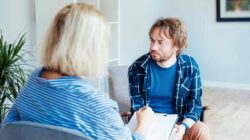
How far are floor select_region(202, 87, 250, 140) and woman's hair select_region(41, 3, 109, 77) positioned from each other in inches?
98.1

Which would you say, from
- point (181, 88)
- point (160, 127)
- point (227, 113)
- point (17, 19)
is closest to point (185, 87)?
point (181, 88)

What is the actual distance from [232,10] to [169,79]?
3476 mm

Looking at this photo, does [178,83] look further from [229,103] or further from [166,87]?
[229,103]

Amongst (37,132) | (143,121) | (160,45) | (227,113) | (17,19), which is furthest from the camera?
(227,113)

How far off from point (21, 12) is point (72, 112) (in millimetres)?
2262

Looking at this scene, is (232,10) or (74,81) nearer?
(74,81)

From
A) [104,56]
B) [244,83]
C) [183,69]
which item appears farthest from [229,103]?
[104,56]

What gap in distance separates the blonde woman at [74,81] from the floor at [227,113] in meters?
2.46

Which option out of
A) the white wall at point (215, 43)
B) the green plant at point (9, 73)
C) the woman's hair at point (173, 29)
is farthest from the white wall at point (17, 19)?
the white wall at point (215, 43)

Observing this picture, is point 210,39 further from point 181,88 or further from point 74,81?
point 74,81

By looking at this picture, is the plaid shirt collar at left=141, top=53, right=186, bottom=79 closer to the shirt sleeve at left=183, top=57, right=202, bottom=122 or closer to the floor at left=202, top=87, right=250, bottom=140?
the shirt sleeve at left=183, top=57, right=202, bottom=122

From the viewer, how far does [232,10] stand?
5219 mm

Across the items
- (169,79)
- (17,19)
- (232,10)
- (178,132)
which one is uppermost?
(232,10)

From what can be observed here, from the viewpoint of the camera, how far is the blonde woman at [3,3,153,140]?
119cm
